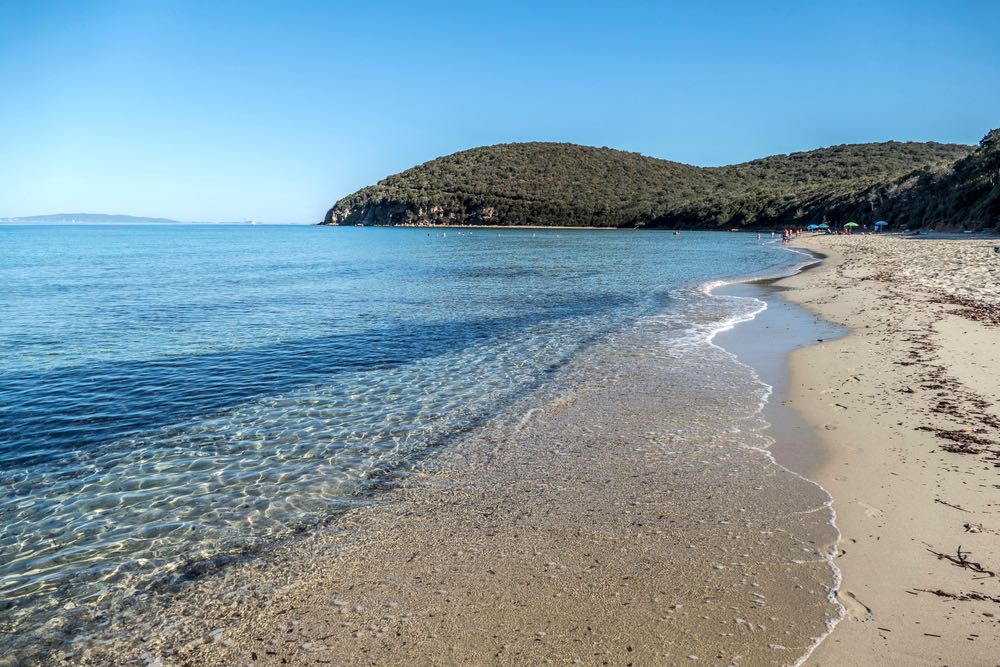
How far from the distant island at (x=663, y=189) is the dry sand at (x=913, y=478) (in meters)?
63.7

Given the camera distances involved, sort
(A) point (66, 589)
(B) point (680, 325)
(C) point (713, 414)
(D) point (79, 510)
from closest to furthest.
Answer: (A) point (66, 589), (D) point (79, 510), (C) point (713, 414), (B) point (680, 325)

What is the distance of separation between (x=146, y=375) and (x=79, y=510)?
5705 millimetres

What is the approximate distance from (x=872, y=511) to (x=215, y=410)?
27.3ft

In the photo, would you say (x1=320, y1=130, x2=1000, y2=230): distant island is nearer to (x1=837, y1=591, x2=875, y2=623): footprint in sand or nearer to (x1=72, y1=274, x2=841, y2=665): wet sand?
(x1=72, y1=274, x2=841, y2=665): wet sand

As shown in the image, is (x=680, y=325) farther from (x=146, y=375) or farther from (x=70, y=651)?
(x=70, y=651)

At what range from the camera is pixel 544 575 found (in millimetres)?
4320

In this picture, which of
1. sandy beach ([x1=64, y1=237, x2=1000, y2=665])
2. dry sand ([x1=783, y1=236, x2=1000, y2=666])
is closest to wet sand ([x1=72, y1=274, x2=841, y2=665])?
sandy beach ([x1=64, y1=237, x2=1000, y2=665])

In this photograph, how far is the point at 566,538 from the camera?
4.88 m

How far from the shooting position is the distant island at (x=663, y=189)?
84312mm

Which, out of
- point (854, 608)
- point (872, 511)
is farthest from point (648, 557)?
point (872, 511)

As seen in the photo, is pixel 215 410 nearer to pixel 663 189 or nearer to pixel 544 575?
pixel 544 575

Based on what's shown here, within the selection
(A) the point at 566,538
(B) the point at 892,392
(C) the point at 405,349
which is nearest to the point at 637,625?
(A) the point at 566,538

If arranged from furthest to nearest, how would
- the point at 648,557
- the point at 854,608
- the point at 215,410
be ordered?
the point at 215,410, the point at 648,557, the point at 854,608

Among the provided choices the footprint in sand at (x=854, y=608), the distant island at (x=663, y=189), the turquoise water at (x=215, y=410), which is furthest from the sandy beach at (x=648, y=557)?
the distant island at (x=663, y=189)
